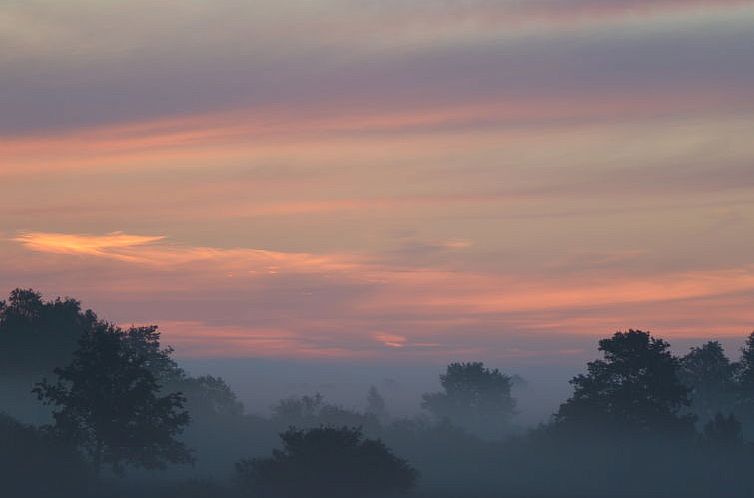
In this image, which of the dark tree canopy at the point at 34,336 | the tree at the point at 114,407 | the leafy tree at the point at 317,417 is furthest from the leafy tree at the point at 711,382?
the tree at the point at 114,407

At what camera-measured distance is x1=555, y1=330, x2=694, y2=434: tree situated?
112 meters

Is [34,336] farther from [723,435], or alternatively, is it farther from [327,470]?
[723,435]

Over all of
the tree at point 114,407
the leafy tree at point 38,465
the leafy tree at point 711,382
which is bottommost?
the leafy tree at point 38,465

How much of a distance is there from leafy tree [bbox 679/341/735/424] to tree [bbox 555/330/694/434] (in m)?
54.0

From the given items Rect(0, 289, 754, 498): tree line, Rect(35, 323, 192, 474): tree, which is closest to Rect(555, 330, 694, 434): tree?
Rect(0, 289, 754, 498): tree line

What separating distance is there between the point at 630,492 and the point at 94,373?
4371 cm

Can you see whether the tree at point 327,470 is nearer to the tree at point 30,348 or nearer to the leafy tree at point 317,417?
the tree at point 30,348

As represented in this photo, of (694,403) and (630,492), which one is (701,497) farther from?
(694,403)

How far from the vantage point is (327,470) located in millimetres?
80875

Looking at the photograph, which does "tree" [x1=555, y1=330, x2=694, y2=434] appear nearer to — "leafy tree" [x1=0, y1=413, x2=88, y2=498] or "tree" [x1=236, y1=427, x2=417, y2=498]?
"tree" [x1=236, y1=427, x2=417, y2=498]

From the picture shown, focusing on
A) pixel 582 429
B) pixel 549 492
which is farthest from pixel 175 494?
pixel 582 429

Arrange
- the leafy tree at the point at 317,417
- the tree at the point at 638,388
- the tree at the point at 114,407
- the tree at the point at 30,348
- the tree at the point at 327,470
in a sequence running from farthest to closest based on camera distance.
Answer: the leafy tree at the point at 317,417 → the tree at the point at 30,348 → the tree at the point at 638,388 → the tree at the point at 327,470 → the tree at the point at 114,407

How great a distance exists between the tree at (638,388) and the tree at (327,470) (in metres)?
37.1

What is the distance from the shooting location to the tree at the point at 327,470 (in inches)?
3147
